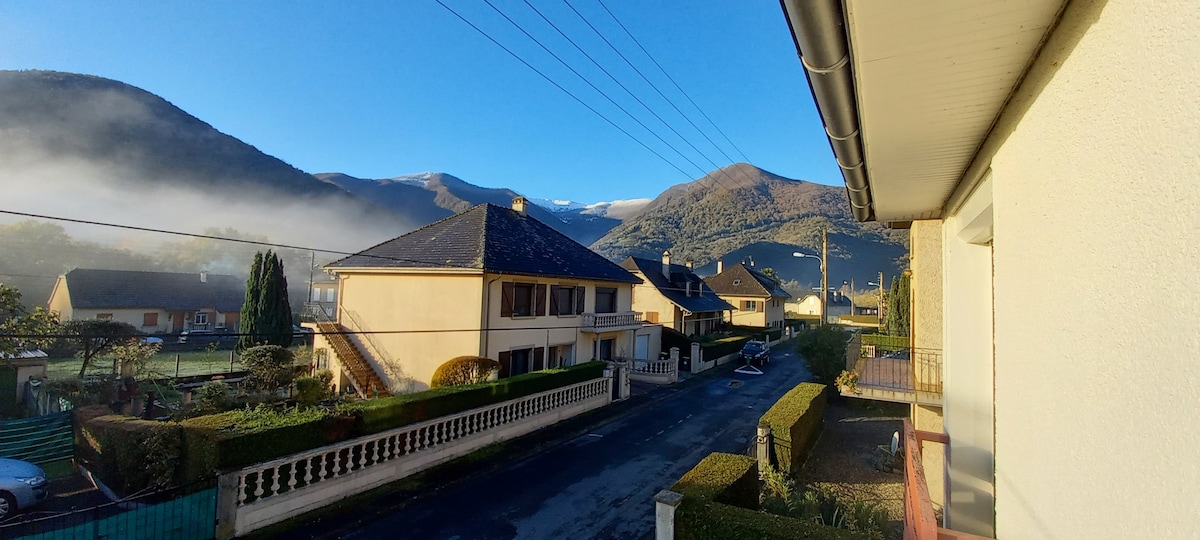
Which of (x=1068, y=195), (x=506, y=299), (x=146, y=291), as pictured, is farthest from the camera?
(x=146, y=291)

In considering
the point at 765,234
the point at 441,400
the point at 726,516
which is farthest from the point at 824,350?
the point at 765,234

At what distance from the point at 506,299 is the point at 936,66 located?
1665 centimetres

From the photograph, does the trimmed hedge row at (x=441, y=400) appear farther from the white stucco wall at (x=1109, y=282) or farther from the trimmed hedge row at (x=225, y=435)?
the white stucco wall at (x=1109, y=282)

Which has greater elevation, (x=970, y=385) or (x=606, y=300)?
(x=606, y=300)

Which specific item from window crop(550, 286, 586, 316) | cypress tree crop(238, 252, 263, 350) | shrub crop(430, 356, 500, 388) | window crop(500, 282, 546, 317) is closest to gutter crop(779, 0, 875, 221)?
shrub crop(430, 356, 500, 388)

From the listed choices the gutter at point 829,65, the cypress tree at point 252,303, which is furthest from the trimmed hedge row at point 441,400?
the cypress tree at point 252,303

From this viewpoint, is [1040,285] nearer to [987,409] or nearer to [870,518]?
[987,409]

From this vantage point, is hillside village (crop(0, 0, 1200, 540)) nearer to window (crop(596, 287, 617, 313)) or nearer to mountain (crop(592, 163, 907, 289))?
window (crop(596, 287, 617, 313))

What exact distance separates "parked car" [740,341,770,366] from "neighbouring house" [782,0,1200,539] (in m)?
28.2

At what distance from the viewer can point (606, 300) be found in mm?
24297

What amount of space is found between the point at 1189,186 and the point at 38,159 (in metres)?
158

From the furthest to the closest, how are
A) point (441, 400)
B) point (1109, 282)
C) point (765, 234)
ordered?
point (765, 234)
point (441, 400)
point (1109, 282)

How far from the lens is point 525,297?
19.0 m

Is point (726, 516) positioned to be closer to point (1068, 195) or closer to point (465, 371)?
point (1068, 195)
